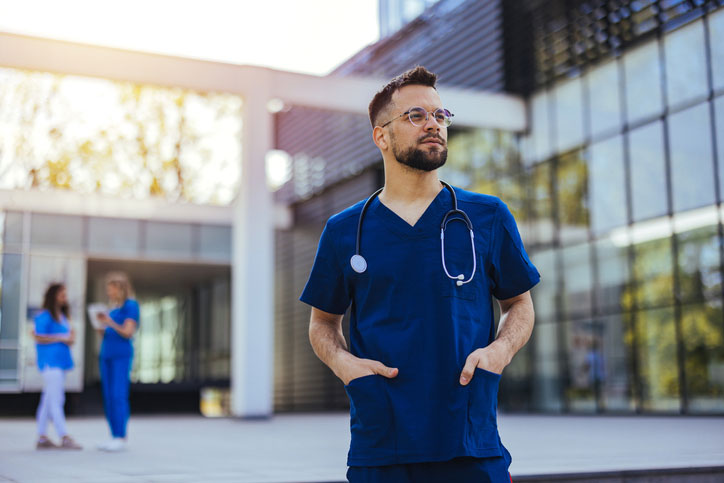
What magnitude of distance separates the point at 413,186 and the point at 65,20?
910 inches

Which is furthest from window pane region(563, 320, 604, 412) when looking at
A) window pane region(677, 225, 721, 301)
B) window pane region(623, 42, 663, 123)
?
window pane region(623, 42, 663, 123)

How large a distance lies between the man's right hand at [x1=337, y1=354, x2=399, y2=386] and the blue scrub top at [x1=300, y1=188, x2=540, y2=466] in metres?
0.02

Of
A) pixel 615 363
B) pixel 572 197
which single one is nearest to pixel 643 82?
pixel 572 197

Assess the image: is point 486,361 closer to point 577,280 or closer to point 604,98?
point 604,98

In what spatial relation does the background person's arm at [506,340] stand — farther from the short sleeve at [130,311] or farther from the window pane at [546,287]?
the window pane at [546,287]

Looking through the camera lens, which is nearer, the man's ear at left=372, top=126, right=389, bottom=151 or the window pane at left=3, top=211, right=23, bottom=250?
the man's ear at left=372, top=126, right=389, bottom=151

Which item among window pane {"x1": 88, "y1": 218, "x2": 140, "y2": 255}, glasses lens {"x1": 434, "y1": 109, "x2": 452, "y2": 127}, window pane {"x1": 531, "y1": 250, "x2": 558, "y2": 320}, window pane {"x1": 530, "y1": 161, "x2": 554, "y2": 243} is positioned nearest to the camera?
glasses lens {"x1": 434, "y1": 109, "x2": 452, "y2": 127}

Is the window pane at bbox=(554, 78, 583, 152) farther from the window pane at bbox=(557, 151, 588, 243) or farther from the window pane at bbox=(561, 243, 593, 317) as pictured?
the window pane at bbox=(561, 243, 593, 317)

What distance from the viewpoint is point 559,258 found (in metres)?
17.5

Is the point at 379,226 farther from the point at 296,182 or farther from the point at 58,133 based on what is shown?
the point at 58,133

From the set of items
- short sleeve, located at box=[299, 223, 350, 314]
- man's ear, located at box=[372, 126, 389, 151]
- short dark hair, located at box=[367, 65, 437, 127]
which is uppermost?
short dark hair, located at box=[367, 65, 437, 127]

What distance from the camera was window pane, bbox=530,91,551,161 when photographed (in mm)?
17922

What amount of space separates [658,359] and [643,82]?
507 centimetres

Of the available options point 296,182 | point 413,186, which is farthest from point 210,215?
point 413,186
